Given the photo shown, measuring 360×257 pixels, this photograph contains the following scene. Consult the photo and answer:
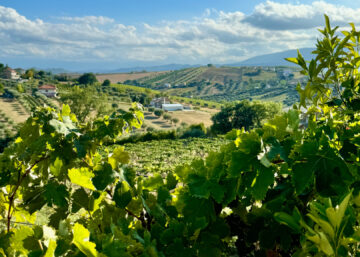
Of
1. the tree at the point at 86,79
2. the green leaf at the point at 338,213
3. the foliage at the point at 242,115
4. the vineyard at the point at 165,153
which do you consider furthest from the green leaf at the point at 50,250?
the tree at the point at 86,79

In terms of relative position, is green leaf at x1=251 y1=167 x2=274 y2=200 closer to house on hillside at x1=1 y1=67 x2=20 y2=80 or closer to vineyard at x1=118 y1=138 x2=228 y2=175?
vineyard at x1=118 y1=138 x2=228 y2=175

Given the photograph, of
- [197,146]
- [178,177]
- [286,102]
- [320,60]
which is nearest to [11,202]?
[178,177]

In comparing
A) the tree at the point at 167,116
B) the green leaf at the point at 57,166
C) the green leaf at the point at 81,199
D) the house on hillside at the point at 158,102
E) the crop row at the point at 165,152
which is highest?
the green leaf at the point at 57,166

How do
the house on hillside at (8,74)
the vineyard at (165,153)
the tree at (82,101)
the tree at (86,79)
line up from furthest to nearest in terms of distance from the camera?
the tree at (86,79), the house on hillside at (8,74), the tree at (82,101), the vineyard at (165,153)

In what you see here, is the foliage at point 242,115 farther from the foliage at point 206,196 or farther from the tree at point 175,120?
the foliage at point 206,196

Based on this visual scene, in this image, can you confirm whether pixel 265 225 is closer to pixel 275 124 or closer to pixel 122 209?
pixel 275 124

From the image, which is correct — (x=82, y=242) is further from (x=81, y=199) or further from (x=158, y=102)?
(x=158, y=102)

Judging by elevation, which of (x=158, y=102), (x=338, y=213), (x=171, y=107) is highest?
(x=338, y=213)

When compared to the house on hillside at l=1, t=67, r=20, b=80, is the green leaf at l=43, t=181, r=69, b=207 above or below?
below

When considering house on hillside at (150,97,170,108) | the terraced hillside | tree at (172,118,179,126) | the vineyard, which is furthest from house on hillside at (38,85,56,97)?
the vineyard

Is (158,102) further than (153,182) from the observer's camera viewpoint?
Yes

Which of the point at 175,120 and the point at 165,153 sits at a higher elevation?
the point at 165,153

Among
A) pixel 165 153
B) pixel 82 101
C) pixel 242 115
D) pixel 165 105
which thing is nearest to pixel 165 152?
pixel 165 153

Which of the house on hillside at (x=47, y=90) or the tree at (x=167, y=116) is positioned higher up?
the house on hillside at (x=47, y=90)
